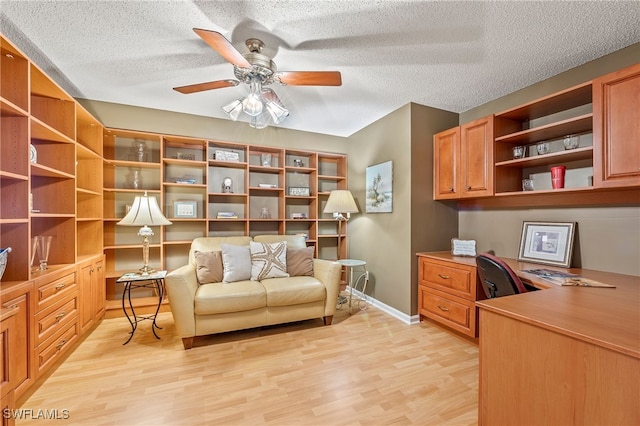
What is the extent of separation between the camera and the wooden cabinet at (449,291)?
8.05 feet

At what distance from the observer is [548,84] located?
97.5 inches

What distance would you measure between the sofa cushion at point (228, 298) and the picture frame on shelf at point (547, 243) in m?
2.61

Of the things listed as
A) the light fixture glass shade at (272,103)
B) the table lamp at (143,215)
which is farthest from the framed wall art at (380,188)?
the table lamp at (143,215)

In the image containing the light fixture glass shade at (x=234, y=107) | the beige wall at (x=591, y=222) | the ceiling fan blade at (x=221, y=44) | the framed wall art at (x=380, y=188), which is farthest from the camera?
the framed wall art at (x=380, y=188)

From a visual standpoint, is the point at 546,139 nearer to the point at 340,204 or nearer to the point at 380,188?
the point at 380,188

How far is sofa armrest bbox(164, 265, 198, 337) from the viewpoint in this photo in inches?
92.7

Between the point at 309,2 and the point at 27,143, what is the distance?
214 centimetres

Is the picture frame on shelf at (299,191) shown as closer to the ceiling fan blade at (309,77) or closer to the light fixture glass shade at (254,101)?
the light fixture glass shade at (254,101)

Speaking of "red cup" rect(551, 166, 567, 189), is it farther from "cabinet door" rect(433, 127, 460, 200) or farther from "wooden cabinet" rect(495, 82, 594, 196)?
"cabinet door" rect(433, 127, 460, 200)

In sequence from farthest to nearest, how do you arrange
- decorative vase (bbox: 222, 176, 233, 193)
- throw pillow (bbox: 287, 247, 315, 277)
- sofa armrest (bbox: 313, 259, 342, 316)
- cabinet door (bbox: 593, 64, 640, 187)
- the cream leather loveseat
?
decorative vase (bbox: 222, 176, 233, 193) < throw pillow (bbox: 287, 247, 315, 277) < sofa armrest (bbox: 313, 259, 342, 316) < the cream leather loveseat < cabinet door (bbox: 593, 64, 640, 187)

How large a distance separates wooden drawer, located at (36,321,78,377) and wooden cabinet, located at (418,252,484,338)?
3.32 meters

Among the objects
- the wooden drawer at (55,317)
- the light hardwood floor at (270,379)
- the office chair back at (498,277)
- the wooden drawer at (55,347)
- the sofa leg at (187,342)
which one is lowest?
the light hardwood floor at (270,379)

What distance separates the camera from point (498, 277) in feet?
5.86

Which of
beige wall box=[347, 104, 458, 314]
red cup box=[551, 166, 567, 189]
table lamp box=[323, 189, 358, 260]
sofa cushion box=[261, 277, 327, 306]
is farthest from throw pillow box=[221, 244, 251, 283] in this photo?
red cup box=[551, 166, 567, 189]
